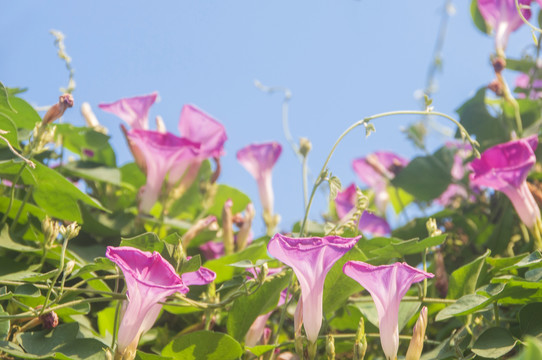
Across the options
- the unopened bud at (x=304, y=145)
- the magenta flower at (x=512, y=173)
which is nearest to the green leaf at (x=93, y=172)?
the unopened bud at (x=304, y=145)

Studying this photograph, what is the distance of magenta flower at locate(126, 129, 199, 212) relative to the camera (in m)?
1.18

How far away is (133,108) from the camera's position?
51.8 inches

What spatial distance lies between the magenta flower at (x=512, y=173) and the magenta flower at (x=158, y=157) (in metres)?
0.56

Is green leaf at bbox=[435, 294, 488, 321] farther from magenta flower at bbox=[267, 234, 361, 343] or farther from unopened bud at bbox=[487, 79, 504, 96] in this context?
unopened bud at bbox=[487, 79, 504, 96]

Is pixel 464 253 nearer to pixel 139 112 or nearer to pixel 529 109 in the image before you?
pixel 529 109

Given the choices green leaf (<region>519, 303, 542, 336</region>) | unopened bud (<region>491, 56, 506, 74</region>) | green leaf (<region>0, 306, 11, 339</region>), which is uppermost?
unopened bud (<region>491, 56, 506, 74</region>)

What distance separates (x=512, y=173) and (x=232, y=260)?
0.53 meters

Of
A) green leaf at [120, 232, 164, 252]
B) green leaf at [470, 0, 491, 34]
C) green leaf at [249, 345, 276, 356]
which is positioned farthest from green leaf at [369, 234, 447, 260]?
green leaf at [470, 0, 491, 34]

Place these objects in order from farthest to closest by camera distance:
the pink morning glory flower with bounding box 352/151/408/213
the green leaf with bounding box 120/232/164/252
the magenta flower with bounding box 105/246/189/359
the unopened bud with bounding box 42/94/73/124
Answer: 1. the pink morning glory flower with bounding box 352/151/408/213
2. the unopened bud with bounding box 42/94/73/124
3. the green leaf with bounding box 120/232/164/252
4. the magenta flower with bounding box 105/246/189/359

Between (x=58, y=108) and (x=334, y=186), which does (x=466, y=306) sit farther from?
(x=58, y=108)

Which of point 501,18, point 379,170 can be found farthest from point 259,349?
point 501,18

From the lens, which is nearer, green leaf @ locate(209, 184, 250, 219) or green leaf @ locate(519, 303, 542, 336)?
green leaf @ locate(519, 303, 542, 336)

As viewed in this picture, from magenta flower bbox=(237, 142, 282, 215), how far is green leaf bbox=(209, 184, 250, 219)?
67mm

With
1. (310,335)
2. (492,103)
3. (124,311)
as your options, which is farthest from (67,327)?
(492,103)
